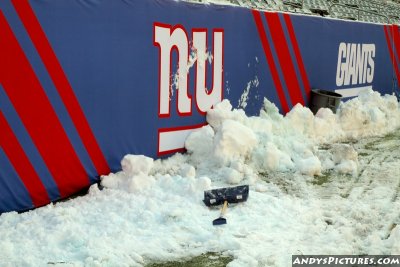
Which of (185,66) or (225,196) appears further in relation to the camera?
(185,66)

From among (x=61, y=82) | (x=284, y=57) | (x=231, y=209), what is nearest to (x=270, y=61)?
(x=284, y=57)

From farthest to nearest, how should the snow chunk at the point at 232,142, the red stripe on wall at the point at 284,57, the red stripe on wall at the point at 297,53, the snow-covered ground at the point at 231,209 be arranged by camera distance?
the red stripe on wall at the point at 297,53
the red stripe on wall at the point at 284,57
the snow chunk at the point at 232,142
the snow-covered ground at the point at 231,209

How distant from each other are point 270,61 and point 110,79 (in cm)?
362

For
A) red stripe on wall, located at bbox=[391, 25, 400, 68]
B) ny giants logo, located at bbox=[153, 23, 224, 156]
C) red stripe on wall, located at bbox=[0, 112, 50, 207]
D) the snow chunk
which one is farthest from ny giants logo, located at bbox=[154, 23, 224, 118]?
red stripe on wall, located at bbox=[391, 25, 400, 68]

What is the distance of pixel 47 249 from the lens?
13.7 ft

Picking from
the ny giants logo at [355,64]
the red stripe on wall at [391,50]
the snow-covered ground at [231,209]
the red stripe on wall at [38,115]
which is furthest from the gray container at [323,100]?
the red stripe on wall at [38,115]

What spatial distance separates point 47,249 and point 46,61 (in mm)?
1834

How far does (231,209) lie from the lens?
17.2ft

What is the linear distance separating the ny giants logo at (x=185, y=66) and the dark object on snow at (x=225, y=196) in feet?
5.06

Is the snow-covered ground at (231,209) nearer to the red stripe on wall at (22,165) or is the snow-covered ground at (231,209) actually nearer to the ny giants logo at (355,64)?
the red stripe on wall at (22,165)

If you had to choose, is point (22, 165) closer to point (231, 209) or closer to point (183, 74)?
point (231, 209)

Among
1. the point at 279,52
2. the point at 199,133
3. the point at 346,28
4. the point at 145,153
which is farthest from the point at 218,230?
the point at 346,28

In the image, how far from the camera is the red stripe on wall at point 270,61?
8375 millimetres

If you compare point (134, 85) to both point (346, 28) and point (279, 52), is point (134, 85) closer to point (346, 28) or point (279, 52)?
point (279, 52)
